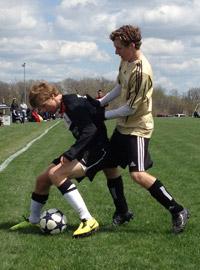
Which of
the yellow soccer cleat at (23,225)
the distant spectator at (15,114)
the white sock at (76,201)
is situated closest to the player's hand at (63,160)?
the white sock at (76,201)

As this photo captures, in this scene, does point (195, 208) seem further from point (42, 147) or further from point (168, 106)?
point (168, 106)

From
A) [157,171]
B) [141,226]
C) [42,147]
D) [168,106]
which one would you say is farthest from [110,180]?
[168,106]

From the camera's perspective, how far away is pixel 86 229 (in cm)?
645

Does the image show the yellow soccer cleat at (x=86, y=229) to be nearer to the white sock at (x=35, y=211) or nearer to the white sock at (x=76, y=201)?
the white sock at (x=76, y=201)

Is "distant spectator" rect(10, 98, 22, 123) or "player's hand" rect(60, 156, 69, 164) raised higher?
"player's hand" rect(60, 156, 69, 164)

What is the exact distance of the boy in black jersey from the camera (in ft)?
21.2

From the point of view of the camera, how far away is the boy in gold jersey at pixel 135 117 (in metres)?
6.32

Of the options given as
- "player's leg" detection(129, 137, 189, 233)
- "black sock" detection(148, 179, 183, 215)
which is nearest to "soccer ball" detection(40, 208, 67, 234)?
"player's leg" detection(129, 137, 189, 233)

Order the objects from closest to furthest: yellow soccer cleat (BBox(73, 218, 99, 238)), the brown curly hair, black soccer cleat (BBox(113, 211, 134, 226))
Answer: the brown curly hair < yellow soccer cleat (BBox(73, 218, 99, 238)) < black soccer cleat (BBox(113, 211, 134, 226))

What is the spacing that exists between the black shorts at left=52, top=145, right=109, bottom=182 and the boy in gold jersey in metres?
0.16

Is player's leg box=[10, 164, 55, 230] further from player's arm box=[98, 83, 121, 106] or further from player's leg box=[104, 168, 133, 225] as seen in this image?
player's arm box=[98, 83, 121, 106]

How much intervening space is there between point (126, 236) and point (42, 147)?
508 inches

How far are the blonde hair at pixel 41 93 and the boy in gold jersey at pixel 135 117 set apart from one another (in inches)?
21.2

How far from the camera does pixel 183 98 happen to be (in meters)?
125
